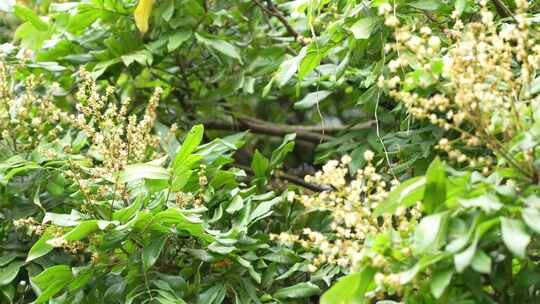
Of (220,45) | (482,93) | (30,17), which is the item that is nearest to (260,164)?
(220,45)

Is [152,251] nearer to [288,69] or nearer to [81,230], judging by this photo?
[81,230]

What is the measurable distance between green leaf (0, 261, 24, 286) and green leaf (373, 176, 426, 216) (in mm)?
884

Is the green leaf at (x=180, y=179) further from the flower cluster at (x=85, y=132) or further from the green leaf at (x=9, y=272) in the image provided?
the green leaf at (x=9, y=272)

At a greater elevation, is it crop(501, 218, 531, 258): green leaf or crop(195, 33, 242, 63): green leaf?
crop(501, 218, 531, 258): green leaf

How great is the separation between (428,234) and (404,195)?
9cm

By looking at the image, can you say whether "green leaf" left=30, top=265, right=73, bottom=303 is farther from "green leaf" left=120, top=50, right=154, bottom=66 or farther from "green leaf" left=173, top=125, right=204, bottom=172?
"green leaf" left=120, top=50, right=154, bottom=66

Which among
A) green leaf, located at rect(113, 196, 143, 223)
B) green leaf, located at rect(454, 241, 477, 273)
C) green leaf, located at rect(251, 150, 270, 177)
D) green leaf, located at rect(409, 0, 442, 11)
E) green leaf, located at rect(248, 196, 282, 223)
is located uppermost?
green leaf, located at rect(409, 0, 442, 11)

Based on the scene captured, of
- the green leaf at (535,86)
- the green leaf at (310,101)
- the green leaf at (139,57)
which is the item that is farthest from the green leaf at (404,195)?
the green leaf at (139,57)

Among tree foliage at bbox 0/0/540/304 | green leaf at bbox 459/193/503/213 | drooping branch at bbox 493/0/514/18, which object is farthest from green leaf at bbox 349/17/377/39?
green leaf at bbox 459/193/503/213

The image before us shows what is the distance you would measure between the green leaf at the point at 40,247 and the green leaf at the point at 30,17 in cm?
74

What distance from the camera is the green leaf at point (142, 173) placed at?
1.48 metres

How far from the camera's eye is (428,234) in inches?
41.6

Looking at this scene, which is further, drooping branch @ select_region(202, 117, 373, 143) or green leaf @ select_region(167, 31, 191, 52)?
drooping branch @ select_region(202, 117, 373, 143)

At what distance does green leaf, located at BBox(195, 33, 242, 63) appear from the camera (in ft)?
6.70
